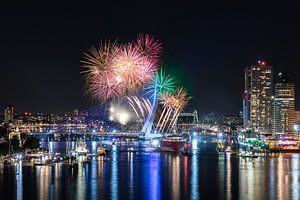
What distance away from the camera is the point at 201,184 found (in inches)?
1228

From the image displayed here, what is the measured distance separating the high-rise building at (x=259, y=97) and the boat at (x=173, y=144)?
41194 millimetres

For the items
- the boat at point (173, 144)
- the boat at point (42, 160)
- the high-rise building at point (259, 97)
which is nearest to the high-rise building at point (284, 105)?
the high-rise building at point (259, 97)

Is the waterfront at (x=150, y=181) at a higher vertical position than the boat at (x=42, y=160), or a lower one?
lower

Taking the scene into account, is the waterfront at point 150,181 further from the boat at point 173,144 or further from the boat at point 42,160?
the boat at point 173,144

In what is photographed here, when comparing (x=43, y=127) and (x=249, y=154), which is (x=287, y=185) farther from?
(x=43, y=127)

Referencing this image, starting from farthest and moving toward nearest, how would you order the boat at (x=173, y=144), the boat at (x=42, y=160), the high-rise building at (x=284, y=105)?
the high-rise building at (x=284, y=105), the boat at (x=173, y=144), the boat at (x=42, y=160)

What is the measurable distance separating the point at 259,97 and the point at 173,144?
45436 mm

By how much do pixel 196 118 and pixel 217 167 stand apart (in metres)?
92.7

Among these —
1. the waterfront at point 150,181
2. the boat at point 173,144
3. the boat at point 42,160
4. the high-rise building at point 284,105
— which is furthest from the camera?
the high-rise building at point 284,105

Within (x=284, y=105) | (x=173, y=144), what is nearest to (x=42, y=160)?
(x=173, y=144)

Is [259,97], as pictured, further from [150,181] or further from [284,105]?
[150,181]

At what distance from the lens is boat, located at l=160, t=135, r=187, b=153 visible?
2491 inches

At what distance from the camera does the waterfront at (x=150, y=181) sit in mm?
27250

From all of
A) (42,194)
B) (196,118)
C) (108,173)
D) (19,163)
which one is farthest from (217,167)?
(196,118)
